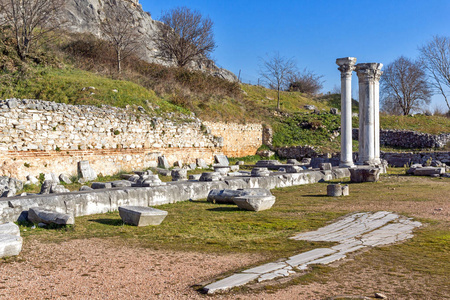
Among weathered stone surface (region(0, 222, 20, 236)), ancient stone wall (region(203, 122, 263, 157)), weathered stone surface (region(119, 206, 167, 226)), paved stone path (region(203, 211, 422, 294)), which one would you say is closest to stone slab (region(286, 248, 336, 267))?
paved stone path (region(203, 211, 422, 294))

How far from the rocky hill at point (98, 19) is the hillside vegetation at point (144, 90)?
1274 cm

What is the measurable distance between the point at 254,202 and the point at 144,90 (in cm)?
1392

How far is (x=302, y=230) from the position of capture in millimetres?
7316

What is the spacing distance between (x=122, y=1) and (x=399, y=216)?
53.8 meters

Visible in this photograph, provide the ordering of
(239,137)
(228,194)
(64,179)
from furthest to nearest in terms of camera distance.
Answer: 1. (239,137)
2. (64,179)
3. (228,194)

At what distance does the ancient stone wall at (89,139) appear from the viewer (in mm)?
13758

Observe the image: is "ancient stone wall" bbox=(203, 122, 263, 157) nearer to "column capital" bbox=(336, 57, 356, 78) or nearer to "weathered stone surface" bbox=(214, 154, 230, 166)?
"weathered stone surface" bbox=(214, 154, 230, 166)

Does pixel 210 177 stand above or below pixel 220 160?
below

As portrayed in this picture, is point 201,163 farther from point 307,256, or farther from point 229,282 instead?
point 229,282

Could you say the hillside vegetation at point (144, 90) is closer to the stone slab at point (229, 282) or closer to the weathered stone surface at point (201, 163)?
the weathered stone surface at point (201, 163)

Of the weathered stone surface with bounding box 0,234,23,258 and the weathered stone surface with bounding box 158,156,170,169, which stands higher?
the weathered stone surface with bounding box 158,156,170,169

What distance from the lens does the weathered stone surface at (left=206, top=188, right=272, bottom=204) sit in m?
10.2

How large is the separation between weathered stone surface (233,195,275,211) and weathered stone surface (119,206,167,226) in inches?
91.1

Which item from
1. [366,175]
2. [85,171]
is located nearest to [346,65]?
[366,175]
